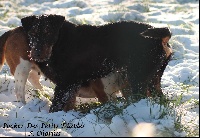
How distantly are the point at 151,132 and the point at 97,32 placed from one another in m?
1.68

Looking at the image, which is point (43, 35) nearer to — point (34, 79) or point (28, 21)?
point (28, 21)

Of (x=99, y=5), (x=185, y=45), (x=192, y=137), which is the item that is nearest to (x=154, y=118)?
(x=192, y=137)

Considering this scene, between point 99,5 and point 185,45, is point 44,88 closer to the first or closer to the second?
point 185,45

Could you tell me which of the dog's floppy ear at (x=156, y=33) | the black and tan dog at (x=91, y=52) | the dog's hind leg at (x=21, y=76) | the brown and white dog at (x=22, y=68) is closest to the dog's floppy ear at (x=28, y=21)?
the black and tan dog at (x=91, y=52)

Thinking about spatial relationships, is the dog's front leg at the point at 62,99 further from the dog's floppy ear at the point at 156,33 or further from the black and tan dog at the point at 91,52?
the dog's floppy ear at the point at 156,33

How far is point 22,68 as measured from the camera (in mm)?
4980

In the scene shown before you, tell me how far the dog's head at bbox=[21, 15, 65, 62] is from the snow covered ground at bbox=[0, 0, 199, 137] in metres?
0.64

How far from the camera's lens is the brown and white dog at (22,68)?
184 inches

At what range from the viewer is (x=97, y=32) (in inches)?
171

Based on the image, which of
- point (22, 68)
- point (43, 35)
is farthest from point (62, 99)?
point (22, 68)

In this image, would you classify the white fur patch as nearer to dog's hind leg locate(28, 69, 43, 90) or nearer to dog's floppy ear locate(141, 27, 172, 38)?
dog's floppy ear locate(141, 27, 172, 38)

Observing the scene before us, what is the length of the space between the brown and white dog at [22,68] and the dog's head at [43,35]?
Answer: 57cm

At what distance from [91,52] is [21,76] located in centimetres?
124

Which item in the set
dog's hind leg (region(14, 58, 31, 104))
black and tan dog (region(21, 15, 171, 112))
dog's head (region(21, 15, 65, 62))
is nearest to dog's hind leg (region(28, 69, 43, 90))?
dog's hind leg (region(14, 58, 31, 104))
